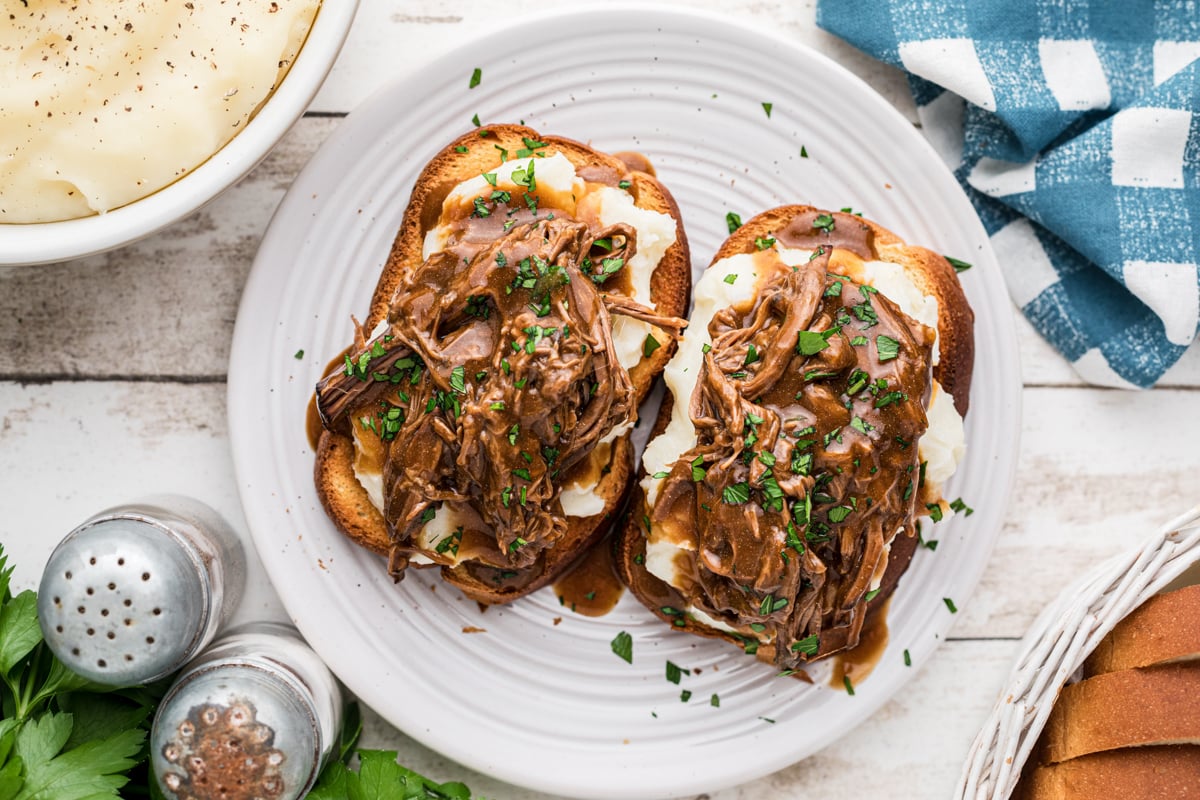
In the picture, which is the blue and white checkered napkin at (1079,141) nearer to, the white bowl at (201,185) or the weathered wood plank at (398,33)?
the weathered wood plank at (398,33)

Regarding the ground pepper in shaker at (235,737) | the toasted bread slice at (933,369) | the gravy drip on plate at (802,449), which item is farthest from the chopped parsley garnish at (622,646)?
the ground pepper in shaker at (235,737)

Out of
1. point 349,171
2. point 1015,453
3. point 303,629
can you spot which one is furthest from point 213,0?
point 1015,453

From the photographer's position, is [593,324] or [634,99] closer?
[593,324]

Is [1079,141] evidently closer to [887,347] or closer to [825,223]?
[825,223]

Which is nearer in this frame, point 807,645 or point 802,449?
point 802,449

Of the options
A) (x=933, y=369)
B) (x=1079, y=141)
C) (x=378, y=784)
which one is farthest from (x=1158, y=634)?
(x=378, y=784)

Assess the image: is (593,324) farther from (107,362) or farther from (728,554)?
(107,362)

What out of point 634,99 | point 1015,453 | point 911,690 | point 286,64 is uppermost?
point 286,64
